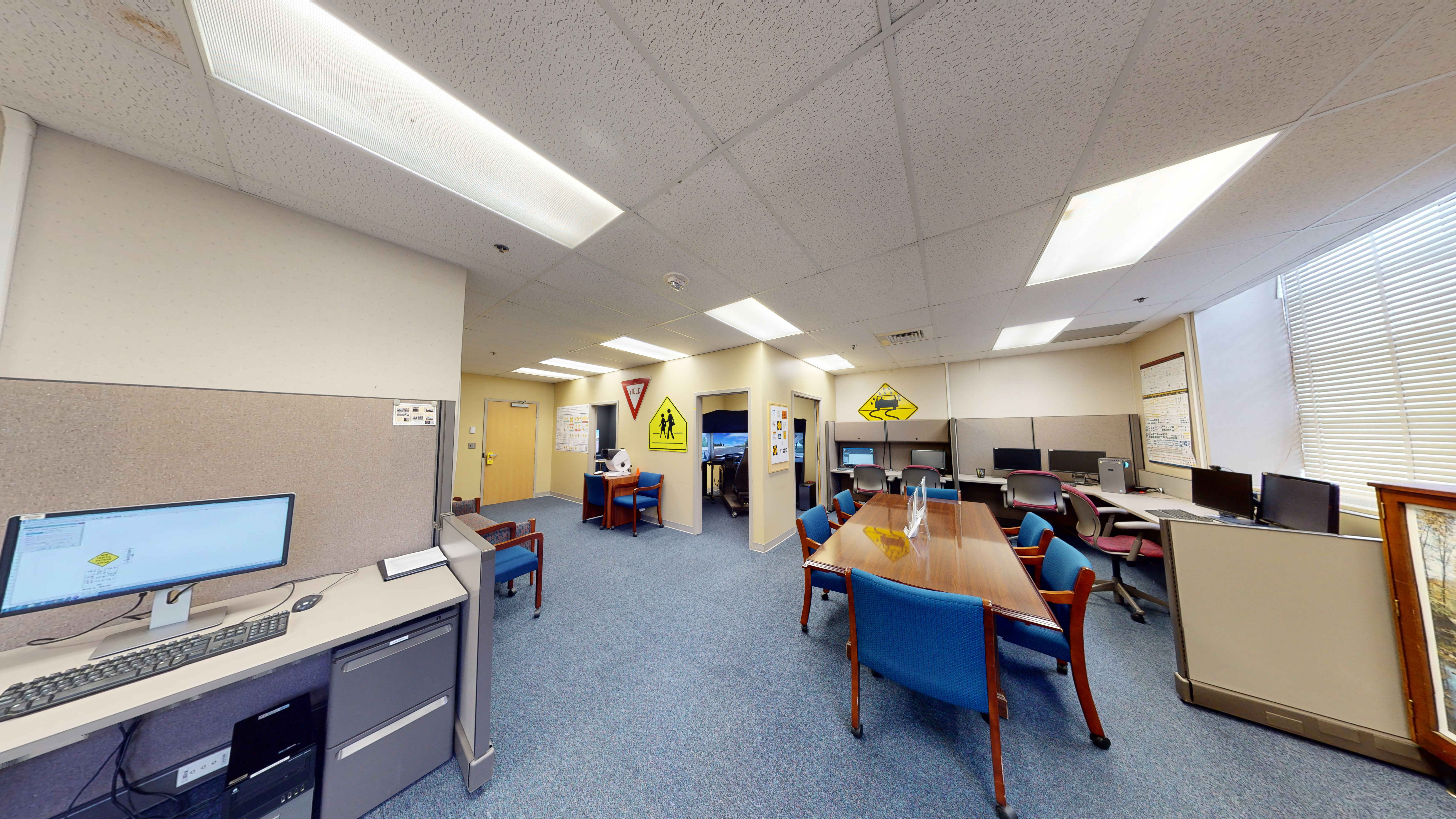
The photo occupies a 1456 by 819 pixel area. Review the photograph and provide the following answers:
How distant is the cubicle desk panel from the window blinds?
42.5 inches

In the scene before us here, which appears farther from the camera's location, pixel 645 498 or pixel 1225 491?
pixel 645 498

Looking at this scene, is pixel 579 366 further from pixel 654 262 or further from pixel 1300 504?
pixel 1300 504

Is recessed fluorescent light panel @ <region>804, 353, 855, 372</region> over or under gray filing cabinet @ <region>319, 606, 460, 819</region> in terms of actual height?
over

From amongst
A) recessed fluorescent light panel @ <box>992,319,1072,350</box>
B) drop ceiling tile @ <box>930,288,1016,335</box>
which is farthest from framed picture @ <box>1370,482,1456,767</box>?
recessed fluorescent light panel @ <box>992,319,1072,350</box>

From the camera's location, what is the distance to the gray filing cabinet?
1.26 m

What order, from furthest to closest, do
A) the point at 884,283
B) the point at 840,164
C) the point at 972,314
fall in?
the point at 972,314
the point at 884,283
the point at 840,164

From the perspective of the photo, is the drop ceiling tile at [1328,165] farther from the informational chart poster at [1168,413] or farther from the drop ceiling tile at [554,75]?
the drop ceiling tile at [554,75]

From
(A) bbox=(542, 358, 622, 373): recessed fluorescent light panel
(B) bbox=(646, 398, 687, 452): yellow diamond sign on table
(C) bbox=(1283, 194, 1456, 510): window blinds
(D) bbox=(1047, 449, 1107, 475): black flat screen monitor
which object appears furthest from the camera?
(A) bbox=(542, 358, 622, 373): recessed fluorescent light panel

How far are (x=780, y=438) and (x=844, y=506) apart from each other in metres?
1.26

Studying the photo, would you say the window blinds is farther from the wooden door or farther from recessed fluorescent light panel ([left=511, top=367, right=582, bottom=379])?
the wooden door

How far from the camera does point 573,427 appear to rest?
6.29 meters

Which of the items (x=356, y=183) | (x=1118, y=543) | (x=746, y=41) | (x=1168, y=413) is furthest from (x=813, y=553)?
(x=1168, y=413)

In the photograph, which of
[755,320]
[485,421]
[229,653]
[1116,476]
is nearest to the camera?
[229,653]

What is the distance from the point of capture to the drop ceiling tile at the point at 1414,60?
96 cm
